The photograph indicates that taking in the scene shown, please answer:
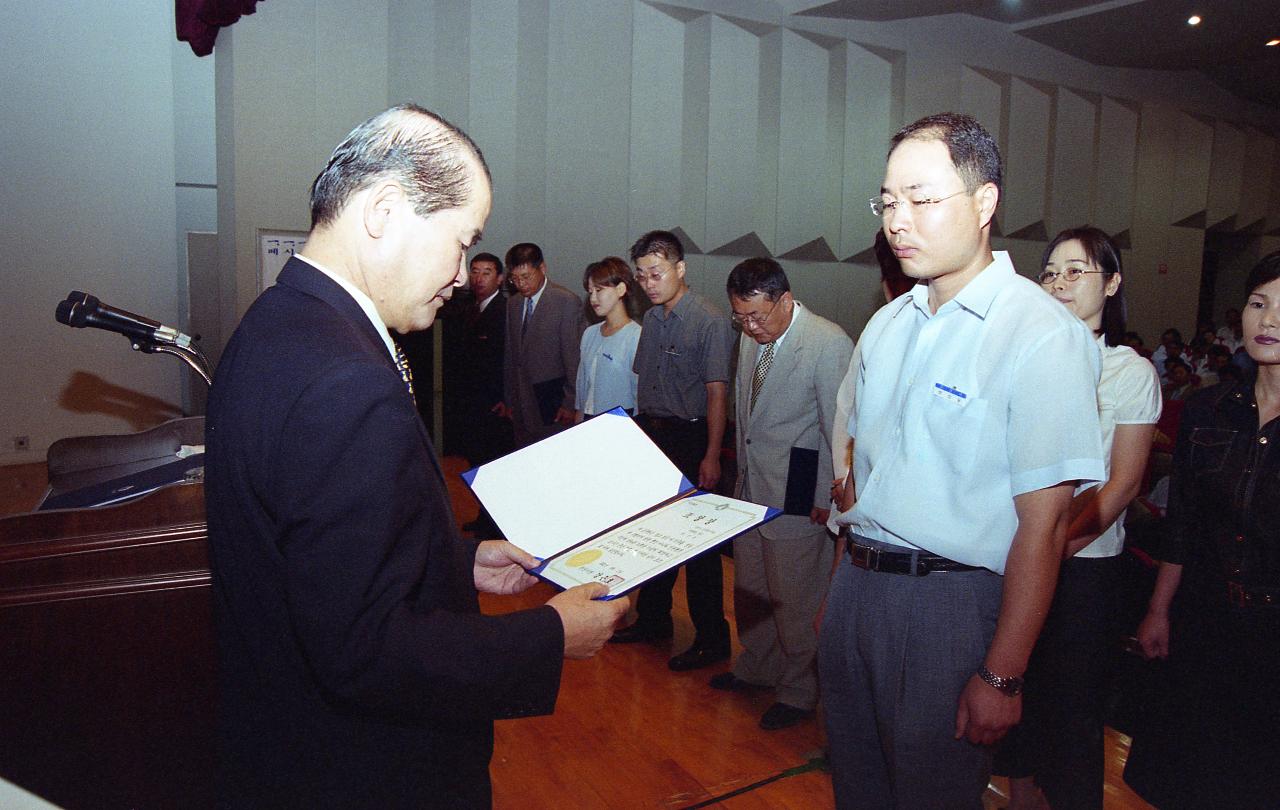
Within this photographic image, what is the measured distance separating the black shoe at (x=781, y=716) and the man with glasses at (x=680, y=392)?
0.50 m

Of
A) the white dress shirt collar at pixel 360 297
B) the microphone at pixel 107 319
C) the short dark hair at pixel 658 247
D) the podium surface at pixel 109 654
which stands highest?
the short dark hair at pixel 658 247

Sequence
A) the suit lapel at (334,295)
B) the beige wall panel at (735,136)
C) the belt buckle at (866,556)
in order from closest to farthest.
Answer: the suit lapel at (334,295) < the belt buckle at (866,556) < the beige wall panel at (735,136)

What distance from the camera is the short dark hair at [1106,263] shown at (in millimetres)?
1988

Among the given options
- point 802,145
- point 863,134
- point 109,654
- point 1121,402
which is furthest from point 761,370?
point 863,134

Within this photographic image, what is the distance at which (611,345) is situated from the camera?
3803 mm

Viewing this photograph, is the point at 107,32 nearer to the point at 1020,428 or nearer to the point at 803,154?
the point at 803,154

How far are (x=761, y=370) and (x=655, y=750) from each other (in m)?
1.23

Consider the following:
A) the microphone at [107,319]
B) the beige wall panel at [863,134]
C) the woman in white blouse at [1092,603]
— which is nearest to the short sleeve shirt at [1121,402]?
the woman in white blouse at [1092,603]

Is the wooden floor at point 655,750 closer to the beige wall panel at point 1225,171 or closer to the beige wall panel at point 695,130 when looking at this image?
the beige wall panel at point 695,130

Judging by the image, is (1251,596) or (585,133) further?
(585,133)

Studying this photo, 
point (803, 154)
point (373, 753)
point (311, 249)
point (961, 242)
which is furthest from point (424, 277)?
point (803, 154)

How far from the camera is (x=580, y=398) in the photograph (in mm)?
4027

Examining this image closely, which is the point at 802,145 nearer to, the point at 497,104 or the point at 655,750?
the point at 497,104

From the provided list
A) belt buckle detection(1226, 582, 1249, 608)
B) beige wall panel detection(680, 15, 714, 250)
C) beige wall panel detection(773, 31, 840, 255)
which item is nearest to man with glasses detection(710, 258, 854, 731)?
belt buckle detection(1226, 582, 1249, 608)
